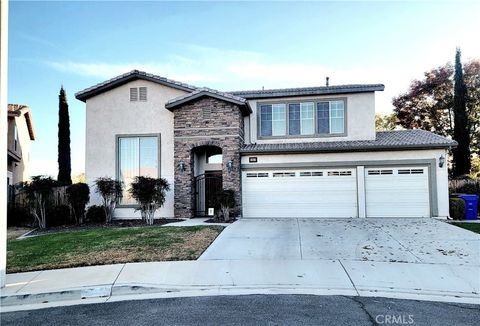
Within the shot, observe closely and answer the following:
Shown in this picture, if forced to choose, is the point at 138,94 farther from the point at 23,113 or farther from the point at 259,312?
the point at 259,312

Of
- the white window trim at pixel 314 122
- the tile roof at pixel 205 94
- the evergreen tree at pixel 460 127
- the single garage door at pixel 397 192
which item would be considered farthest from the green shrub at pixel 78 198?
the evergreen tree at pixel 460 127

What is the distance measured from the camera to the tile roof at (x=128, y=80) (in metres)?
16.6

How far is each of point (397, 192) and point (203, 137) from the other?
8.68 metres

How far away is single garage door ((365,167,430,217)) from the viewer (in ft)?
49.8

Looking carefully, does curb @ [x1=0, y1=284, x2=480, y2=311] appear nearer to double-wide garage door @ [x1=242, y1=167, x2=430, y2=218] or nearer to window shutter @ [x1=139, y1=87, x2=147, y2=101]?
double-wide garage door @ [x1=242, y1=167, x2=430, y2=218]

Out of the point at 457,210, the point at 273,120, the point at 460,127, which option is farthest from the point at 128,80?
the point at 460,127

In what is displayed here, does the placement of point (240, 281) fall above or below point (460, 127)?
below

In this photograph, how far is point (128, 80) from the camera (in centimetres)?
1705

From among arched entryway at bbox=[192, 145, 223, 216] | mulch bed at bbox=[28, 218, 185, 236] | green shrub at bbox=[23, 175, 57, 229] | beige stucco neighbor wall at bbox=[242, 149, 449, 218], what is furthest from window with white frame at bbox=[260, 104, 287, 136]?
green shrub at bbox=[23, 175, 57, 229]

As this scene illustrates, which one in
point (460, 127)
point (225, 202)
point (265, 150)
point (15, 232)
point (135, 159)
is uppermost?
point (460, 127)

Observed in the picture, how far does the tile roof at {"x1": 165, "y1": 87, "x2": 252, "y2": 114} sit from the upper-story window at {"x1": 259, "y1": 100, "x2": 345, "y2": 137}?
1.73 m

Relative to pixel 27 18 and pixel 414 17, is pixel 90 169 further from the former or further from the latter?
pixel 414 17

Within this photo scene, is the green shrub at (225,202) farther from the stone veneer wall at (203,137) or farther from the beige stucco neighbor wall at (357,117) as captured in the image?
the beige stucco neighbor wall at (357,117)

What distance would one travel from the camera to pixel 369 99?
16.5m
